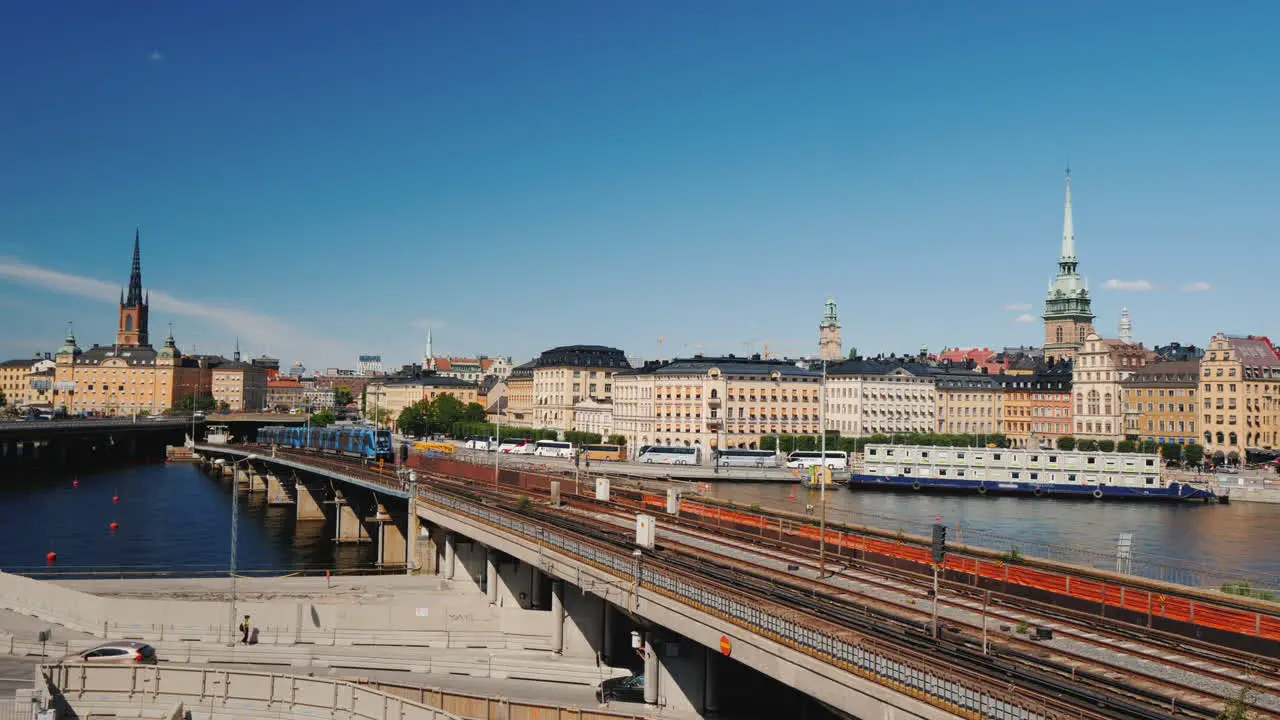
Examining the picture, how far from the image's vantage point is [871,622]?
25.8m

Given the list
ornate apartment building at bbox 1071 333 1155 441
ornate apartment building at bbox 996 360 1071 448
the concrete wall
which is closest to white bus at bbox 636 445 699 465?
ornate apartment building at bbox 996 360 1071 448

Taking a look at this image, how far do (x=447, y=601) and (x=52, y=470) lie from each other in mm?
121541

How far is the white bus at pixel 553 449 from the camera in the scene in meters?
146

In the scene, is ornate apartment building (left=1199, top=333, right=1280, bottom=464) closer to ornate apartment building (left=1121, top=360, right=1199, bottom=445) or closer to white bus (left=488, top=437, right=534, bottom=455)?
ornate apartment building (left=1121, top=360, right=1199, bottom=445)

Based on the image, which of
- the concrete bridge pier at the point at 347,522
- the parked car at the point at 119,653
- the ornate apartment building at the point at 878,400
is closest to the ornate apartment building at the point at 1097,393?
the ornate apartment building at the point at 878,400

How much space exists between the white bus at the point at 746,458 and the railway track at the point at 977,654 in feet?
333

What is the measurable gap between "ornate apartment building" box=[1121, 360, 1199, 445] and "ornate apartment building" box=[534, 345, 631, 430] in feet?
276

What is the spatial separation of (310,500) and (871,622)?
267 ft

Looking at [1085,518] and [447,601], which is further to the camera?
[1085,518]

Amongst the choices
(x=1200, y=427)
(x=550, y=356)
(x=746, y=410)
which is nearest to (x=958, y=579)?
(x=746, y=410)

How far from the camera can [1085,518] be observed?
93812 millimetres

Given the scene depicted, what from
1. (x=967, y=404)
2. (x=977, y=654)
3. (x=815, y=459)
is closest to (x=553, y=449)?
(x=815, y=459)

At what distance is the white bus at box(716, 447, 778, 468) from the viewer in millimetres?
137375

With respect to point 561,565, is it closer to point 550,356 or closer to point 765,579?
point 765,579
